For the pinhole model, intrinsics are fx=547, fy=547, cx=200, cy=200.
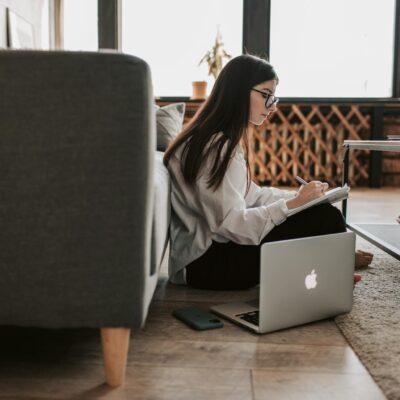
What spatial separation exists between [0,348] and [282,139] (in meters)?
3.43

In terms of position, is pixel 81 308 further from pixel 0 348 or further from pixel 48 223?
pixel 0 348

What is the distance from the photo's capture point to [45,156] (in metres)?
0.85

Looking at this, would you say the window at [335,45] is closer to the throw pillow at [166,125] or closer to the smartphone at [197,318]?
the throw pillow at [166,125]

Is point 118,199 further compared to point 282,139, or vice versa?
point 282,139

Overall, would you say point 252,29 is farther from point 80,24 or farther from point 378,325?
point 378,325

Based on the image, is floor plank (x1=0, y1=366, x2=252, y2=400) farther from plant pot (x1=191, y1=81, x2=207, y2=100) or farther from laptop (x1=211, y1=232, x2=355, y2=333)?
plant pot (x1=191, y1=81, x2=207, y2=100)

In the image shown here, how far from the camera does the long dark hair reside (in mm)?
1327

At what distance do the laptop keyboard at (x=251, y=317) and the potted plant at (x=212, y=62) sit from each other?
3052 millimetres

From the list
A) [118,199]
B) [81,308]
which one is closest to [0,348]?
[81,308]

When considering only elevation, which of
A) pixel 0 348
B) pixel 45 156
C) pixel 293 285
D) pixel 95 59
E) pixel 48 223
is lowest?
pixel 0 348

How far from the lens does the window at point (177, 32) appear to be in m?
4.31

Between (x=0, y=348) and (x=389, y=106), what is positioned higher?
(x=389, y=106)

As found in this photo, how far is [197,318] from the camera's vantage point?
4.08 ft

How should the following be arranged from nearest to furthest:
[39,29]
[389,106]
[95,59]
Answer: [95,59] → [39,29] → [389,106]
